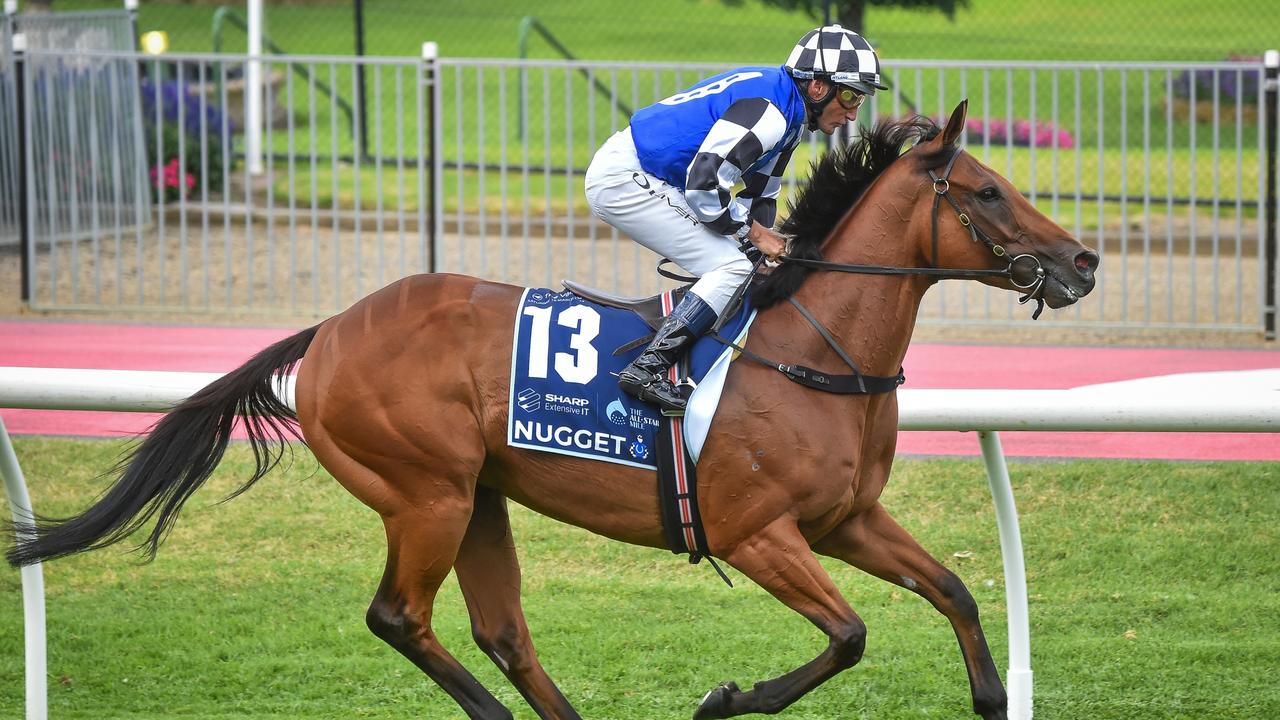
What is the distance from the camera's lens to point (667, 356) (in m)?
4.04

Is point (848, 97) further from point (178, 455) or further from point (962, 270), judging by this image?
point (178, 455)

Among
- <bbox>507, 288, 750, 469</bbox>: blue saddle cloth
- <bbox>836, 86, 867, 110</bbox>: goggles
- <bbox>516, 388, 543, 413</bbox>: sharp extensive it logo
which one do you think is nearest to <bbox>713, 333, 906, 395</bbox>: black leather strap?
<bbox>507, 288, 750, 469</bbox>: blue saddle cloth

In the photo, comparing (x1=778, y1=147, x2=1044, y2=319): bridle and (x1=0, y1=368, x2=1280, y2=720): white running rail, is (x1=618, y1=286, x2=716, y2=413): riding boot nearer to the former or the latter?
(x1=778, y1=147, x2=1044, y2=319): bridle

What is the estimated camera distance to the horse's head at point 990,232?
3.94m

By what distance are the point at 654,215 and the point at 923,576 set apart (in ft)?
4.06

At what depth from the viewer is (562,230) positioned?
12.5 meters

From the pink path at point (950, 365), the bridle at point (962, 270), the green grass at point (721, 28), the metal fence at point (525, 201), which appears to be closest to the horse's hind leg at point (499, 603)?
the bridle at point (962, 270)

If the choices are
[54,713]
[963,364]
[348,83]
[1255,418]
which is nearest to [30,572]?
[54,713]

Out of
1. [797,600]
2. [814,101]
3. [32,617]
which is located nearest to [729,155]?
[814,101]

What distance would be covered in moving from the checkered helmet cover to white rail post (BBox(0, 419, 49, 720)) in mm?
2496

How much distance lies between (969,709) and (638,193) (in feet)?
6.26

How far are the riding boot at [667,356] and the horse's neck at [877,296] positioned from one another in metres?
0.28

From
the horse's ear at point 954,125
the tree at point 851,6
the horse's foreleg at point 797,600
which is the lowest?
the horse's foreleg at point 797,600

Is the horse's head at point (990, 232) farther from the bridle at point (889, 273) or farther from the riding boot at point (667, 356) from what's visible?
the riding boot at point (667, 356)
